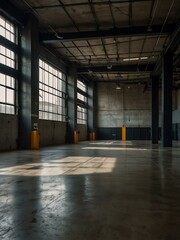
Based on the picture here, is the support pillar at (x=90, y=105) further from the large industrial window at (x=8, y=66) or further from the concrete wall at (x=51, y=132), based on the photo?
the large industrial window at (x=8, y=66)

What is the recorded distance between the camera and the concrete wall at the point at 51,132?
28344 mm

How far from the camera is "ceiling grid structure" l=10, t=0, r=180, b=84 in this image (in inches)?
748

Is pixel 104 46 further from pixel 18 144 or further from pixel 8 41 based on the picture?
pixel 18 144

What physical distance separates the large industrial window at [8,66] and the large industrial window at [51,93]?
480cm

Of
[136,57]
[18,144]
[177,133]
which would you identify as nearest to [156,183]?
[18,144]

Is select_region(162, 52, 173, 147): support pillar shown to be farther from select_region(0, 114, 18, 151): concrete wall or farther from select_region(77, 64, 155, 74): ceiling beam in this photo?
select_region(0, 114, 18, 151): concrete wall

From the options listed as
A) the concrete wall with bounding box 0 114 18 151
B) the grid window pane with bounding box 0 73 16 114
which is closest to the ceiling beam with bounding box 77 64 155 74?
the grid window pane with bounding box 0 73 16 114

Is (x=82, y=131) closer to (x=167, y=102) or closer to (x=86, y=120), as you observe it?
(x=86, y=120)

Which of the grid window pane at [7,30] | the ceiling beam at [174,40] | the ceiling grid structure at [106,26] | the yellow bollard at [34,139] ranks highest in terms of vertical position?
the ceiling grid structure at [106,26]

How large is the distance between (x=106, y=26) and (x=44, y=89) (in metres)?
9.10

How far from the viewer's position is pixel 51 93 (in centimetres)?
3017

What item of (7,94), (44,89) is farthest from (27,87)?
(44,89)

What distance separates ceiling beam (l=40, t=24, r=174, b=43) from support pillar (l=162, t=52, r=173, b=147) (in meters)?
4.58

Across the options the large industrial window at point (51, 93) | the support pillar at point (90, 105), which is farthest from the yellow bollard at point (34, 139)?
the support pillar at point (90, 105)
